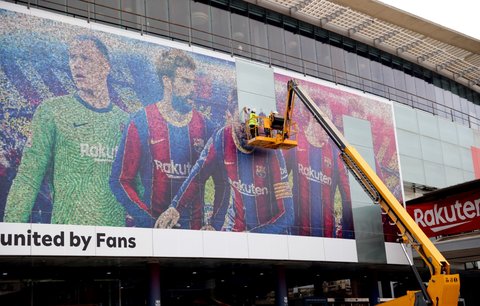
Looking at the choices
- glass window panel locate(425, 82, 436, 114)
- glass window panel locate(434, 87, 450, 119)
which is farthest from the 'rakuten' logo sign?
glass window panel locate(434, 87, 450, 119)

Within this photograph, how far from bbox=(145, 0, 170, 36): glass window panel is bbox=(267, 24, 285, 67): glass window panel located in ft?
25.7

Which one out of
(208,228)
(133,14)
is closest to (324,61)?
(133,14)

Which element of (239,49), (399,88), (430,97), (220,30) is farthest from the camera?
(430,97)

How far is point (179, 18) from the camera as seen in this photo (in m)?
36.8

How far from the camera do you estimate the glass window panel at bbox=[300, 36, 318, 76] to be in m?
42.8

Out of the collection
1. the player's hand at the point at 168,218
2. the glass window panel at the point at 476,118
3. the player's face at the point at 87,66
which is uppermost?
the glass window panel at the point at 476,118

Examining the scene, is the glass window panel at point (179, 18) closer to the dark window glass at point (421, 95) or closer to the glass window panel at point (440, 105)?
the dark window glass at point (421, 95)

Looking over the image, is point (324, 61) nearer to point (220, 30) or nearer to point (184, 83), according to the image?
point (220, 30)

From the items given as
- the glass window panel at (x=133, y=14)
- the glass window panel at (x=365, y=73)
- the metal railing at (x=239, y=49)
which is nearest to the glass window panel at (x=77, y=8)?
the metal railing at (x=239, y=49)

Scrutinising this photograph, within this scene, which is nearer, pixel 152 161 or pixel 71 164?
pixel 71 164

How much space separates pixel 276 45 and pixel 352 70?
7421 mm

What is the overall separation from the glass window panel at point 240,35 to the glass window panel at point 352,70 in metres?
9.22

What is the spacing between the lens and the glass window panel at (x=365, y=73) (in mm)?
46219

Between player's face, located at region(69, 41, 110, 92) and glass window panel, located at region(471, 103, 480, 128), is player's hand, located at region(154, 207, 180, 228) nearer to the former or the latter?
player's face, located at region(69, 41, 110, 92)
